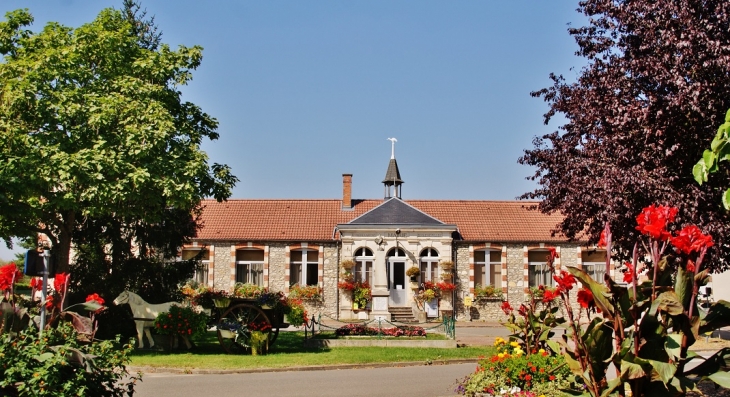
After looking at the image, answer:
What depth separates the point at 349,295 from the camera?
1219 inches

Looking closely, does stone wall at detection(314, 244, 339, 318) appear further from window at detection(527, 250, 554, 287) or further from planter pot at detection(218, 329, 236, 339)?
planter pot at detection(218, 329, 236, 339)

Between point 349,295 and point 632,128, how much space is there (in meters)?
21.7

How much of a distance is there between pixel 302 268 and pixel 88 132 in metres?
16.2

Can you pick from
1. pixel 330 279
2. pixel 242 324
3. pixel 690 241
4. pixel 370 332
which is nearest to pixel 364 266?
pixel 330 279

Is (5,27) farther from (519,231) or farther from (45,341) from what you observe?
(519,231)

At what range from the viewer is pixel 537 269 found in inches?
1256

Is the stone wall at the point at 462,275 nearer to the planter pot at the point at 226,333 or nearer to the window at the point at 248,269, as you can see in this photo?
the window at the point at 248,269

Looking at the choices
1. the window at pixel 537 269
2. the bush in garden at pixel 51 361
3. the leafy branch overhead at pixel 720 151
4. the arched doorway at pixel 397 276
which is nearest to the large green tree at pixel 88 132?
the bush in garden at pixel 51 361

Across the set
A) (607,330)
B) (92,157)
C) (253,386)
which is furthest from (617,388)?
(92,157)

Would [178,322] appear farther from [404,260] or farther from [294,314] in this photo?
[404,260]

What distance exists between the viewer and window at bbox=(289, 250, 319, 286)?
31562mm

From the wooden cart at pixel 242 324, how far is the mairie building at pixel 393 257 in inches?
559

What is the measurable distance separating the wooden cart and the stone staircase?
12.8 metres

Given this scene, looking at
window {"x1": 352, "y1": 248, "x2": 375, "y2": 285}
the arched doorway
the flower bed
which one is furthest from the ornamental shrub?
the arched doorway
